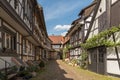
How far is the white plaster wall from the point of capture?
14.7 m

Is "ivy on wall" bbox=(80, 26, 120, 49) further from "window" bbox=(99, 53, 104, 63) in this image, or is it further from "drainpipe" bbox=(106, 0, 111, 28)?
"window" bbox=(99, 53, 104, 63)

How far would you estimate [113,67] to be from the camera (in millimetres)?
15242

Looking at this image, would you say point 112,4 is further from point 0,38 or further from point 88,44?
point 0,38

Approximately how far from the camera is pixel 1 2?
27.4 ft

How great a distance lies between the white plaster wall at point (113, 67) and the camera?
14.7 metres

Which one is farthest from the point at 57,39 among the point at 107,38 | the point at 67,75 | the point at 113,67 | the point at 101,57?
the point at 113,67

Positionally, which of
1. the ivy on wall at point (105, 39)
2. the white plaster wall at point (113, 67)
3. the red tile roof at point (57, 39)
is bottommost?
the white plaster wall at point (113, 67)

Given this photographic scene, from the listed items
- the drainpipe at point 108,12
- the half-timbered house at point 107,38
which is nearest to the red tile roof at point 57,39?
the half-timbered house at point 107,38

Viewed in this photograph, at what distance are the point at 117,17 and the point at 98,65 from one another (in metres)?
5.40

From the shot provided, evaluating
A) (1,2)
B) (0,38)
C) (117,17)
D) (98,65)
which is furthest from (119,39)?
(1,2)

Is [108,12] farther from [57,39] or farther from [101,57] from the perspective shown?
[57,39]

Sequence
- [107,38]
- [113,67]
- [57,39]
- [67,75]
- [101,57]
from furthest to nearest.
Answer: [57,39] < [101,57] < [107,38] < [67,75] < [113,67]

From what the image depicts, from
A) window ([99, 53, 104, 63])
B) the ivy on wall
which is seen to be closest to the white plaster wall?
the ivy on wall

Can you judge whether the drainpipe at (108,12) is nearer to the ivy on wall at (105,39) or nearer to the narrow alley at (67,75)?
the ivy on wall at (105,39)
